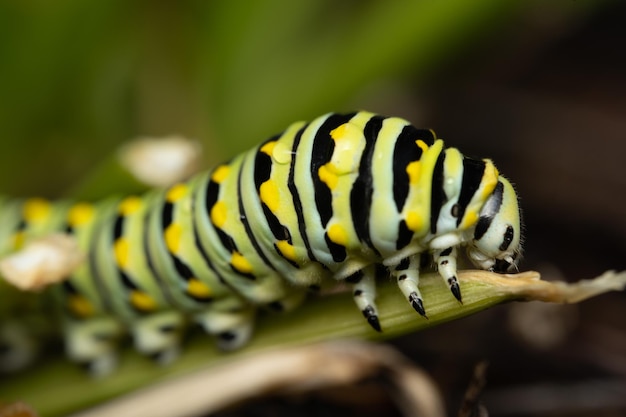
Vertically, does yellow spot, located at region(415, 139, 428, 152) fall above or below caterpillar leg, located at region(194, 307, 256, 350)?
above

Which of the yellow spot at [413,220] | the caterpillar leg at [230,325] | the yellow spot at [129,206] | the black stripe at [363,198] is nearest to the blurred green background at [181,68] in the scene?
the yellow spot at [129,206]

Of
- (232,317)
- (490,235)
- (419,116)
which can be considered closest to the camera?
(490,235)

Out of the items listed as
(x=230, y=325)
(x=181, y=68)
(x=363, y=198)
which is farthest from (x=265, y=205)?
(x=181, y=68)

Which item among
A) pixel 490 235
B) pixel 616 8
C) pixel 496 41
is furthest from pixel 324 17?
pixel 490 235

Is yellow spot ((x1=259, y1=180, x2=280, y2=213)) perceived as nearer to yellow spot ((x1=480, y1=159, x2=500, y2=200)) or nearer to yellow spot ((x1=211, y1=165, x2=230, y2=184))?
yellow spot ((x1=211, y1=165, x2=230, y2=184))

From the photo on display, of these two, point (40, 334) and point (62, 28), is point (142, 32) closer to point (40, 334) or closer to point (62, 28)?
point (62, 28)

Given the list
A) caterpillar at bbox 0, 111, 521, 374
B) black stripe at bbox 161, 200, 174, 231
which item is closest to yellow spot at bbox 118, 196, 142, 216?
caterpillar at bbox 0, 111, 521, 374
